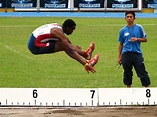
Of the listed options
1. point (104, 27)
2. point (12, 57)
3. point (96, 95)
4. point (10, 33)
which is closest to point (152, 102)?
point (96, 95)

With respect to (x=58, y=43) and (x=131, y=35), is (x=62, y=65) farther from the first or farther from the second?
(x=58, y=43)

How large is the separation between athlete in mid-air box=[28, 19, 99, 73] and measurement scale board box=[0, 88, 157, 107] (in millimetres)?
1391

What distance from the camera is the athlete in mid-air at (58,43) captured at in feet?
42.1

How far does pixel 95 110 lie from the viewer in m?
13.8

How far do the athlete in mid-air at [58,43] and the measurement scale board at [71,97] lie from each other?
139 centimetres

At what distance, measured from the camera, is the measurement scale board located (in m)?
14.2

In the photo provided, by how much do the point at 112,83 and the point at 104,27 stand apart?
18.3 m

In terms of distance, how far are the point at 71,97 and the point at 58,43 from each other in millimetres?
1816

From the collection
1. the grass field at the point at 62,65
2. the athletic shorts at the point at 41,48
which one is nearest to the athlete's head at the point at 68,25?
the athletic shorts at the point at 41,48

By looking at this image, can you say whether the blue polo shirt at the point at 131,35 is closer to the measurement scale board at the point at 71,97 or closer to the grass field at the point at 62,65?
the measurement scale board at the point at 71,97

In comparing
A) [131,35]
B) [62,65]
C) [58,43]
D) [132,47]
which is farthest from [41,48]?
[62,65]

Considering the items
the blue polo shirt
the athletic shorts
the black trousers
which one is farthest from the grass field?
the athletic shorts

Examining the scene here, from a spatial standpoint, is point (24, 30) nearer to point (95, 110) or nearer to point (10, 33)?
point (10, 33)

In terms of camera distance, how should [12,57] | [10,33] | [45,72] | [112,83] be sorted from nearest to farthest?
1. [112,83]
2. [45,72]
3. [12,57]
4. [10,33]
